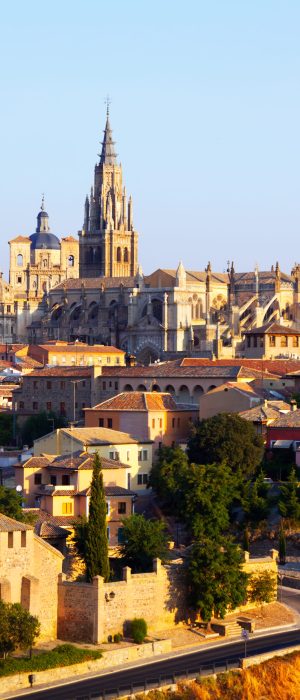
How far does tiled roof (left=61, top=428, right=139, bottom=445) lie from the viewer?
55750 millimetres

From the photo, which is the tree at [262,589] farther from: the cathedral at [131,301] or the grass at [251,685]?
the cathedral at [131,301]

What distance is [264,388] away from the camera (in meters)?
66.4

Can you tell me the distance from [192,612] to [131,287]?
76.5 m

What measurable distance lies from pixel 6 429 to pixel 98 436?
15367mm

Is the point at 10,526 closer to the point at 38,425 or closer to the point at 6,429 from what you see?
the point at 38,425

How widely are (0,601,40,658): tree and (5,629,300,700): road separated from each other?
148 centimetres

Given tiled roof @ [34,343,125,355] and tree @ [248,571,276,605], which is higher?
tiled roof @ [34,343,125,355]

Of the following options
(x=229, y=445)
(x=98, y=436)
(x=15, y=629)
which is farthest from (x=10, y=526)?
(x=98, y=436)

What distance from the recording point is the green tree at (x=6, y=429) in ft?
230

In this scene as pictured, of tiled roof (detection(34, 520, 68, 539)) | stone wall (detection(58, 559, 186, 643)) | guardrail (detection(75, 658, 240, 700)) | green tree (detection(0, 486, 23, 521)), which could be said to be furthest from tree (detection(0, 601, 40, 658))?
green tree (detection(0, 486, 23, 521))

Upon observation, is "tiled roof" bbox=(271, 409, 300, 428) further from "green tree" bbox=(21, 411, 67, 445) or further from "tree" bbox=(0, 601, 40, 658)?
"tree" bbox=(0, 601, 40, 658)

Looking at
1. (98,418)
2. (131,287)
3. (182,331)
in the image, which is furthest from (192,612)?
(131,287)

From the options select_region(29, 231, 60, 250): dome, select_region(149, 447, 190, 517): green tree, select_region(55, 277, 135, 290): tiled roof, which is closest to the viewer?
select_region(149, 447, 190, 517): green tree

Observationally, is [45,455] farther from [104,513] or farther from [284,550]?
[104,513]
